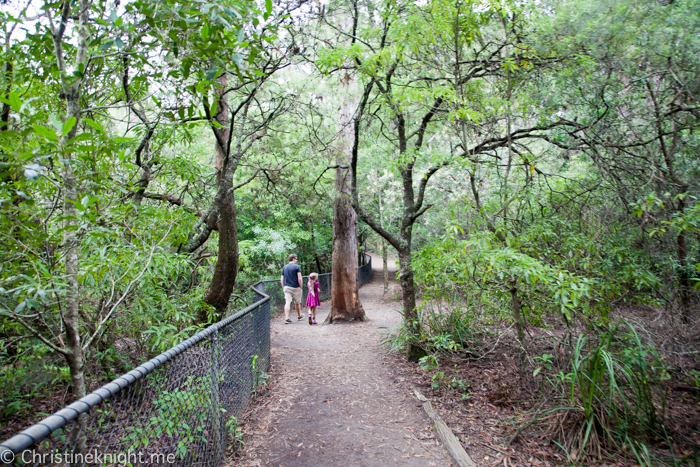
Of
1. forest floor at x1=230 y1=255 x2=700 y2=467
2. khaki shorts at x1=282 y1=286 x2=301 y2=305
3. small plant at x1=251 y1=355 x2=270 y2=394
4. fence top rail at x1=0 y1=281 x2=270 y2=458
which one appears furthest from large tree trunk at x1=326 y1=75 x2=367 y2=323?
fence top rail at x1=0 y1=281 x2=270 y2=458

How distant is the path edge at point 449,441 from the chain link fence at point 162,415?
2.11 metres

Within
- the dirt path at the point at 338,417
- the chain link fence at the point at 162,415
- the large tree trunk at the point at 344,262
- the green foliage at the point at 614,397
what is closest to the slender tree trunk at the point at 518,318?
the green foliage at the point at 614,397

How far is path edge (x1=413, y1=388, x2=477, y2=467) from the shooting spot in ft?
11.1

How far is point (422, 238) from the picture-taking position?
65.9 feet

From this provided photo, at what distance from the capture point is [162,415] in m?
2.39

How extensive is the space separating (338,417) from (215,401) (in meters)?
1.78

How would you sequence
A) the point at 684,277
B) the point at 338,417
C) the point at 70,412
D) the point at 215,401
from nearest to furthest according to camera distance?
the point at 70,412, the point at 215,401, the point at 338,417, the point at 684,277

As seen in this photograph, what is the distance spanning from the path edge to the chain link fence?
2.11 m

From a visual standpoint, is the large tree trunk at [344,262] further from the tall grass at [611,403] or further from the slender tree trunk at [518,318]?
the tall grass at [611,403]

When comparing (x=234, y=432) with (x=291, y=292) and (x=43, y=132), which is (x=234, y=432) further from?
(x=291, y=292)

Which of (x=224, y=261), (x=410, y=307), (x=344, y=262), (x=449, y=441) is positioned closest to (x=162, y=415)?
(x=449, y=441)

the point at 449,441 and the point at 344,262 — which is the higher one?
the point at 344,262

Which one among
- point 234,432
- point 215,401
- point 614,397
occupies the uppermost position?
point 215,401

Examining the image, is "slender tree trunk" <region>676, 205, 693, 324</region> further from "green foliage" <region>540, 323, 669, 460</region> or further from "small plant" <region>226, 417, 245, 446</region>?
"small plant" <region>226, 417, 245, 446</region>
